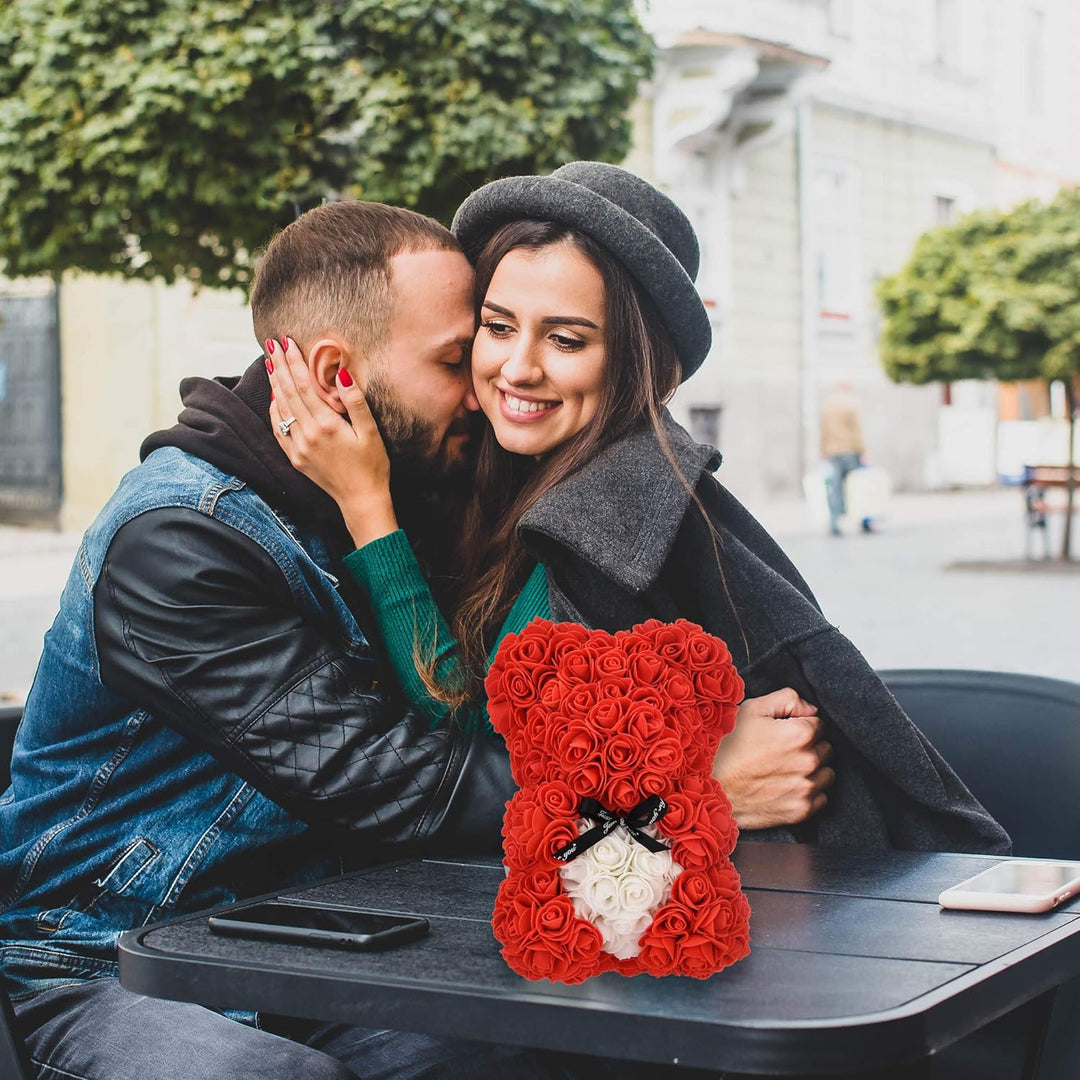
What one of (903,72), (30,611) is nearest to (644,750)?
(30,611)

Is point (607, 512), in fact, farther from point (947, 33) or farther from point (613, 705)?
point (947, 33)

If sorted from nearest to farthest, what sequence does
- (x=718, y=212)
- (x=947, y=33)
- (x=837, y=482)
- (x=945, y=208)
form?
(x=837, y=482)
(x=718, y=212)
(x=947, y=33)
(x=945, y=208)

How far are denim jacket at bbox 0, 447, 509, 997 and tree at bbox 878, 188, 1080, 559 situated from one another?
1180 cm

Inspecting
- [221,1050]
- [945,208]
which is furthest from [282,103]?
[945,208]

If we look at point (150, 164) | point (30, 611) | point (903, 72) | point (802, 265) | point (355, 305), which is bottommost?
point (30, 611)

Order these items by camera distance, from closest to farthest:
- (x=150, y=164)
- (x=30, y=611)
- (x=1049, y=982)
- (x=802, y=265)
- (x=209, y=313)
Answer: (x=1049, y=982)
(x=150, y=164)
(x=30, y=611)
(x=209, y=313)
(x=802, y=265)

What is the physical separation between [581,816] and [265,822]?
721 mm

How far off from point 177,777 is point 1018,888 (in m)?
1.03

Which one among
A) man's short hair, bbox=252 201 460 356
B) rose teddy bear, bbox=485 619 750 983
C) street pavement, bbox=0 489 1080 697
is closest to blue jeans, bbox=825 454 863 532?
street pavement, bbox=0 489 1080 697

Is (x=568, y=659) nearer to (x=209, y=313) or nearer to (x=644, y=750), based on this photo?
(x=644, y=750)

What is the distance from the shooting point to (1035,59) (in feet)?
88.1

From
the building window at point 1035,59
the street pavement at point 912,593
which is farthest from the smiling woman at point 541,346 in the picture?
the building window at point 1035,59

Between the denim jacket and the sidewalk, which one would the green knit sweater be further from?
the sidewalk

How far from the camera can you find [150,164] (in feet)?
17.0
